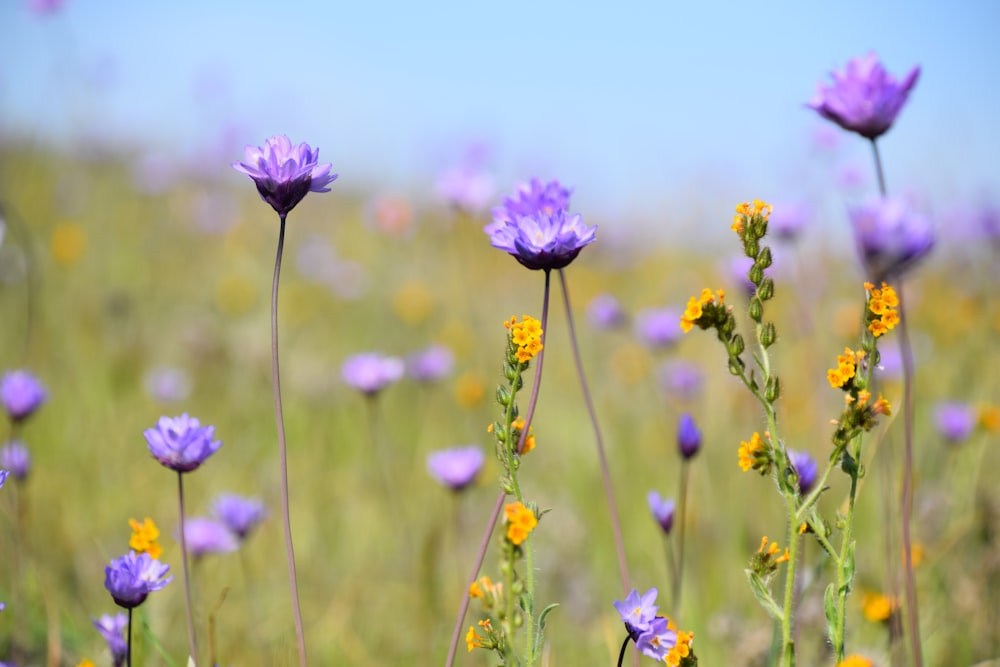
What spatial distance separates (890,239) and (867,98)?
10.5 inches

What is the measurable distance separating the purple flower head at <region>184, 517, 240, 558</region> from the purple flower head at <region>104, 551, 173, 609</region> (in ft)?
2.18

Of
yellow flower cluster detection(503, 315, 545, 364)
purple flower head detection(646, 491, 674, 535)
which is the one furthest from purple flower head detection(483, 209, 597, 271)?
purple flower head detection(646, 491, 674, 535)

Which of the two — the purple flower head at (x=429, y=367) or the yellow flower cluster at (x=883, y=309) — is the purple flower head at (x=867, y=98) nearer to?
the yellow flower cluster at (x=883, y=309)

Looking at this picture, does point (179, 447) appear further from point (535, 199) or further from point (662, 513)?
point (662, 513)

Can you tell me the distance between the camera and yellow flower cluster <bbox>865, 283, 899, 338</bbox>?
1.04 meters

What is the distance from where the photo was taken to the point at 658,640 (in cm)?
108

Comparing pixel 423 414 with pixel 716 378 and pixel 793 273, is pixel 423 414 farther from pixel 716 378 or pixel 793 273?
pixel 793 273

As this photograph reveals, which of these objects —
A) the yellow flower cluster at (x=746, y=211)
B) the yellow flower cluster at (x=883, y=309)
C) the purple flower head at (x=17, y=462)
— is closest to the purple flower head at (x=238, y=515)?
the purple flower head at (x=17, y=462)

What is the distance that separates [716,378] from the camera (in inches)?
140

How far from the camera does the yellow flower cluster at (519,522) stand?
0.93 m

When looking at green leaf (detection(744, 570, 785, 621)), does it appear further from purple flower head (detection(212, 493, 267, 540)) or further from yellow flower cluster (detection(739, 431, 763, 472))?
purple flower head (detection(212, 493, 267, 540))

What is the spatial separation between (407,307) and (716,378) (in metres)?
1.70

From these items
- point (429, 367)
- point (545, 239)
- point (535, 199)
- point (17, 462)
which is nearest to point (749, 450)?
point (545, 239)

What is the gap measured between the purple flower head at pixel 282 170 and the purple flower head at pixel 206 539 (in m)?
1.02
